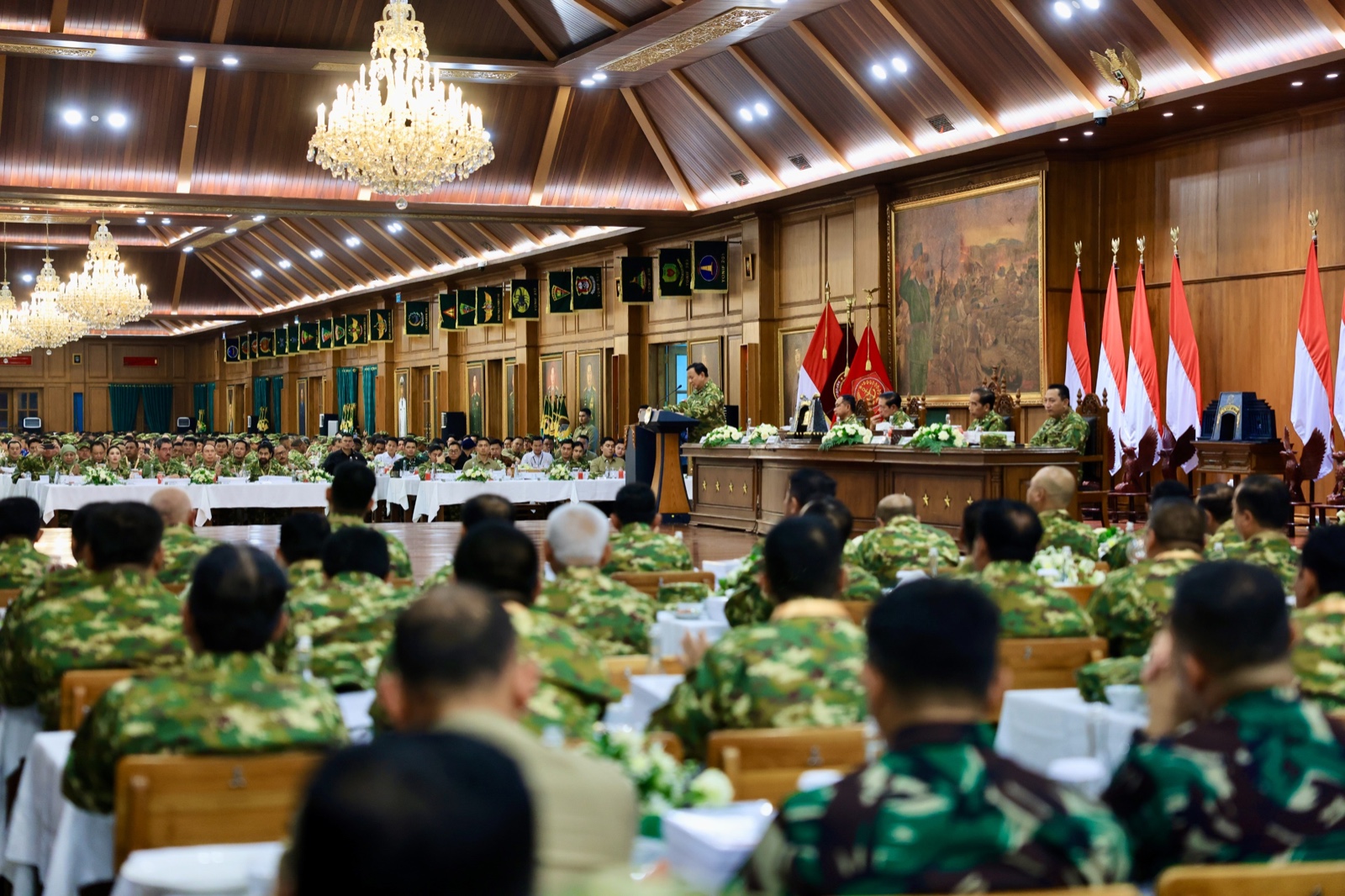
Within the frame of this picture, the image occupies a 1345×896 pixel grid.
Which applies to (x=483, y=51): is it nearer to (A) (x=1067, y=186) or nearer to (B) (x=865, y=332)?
(B) (x=865, y=332)

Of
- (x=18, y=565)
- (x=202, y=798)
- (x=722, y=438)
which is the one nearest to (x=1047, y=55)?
(x=722, y=438)

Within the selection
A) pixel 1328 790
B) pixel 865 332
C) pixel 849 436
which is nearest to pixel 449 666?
pixel 1328 790

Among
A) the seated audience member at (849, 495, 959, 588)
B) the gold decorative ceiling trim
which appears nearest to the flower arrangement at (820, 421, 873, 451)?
the gold decorative ceiling trim

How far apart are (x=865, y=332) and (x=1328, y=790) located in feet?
48.6

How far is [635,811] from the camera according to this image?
210cm

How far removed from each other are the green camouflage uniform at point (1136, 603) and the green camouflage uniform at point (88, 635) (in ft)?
9.85

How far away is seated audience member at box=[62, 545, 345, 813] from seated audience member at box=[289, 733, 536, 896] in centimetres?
185

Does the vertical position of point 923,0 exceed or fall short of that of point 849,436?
it exceeds it

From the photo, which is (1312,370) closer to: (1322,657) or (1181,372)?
(1181,372)

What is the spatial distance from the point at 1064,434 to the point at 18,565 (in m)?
9.10

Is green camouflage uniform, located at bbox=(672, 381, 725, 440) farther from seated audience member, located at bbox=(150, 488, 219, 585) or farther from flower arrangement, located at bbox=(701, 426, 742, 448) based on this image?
seated audience member, located at bbox=(150, 488, 219, 585)

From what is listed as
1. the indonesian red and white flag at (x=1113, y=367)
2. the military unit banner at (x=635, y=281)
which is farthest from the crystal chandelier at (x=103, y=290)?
the indonesian red and white flag at (x=1113, y=367)

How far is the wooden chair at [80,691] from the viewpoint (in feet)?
11.8

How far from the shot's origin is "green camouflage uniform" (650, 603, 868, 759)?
3230mm
